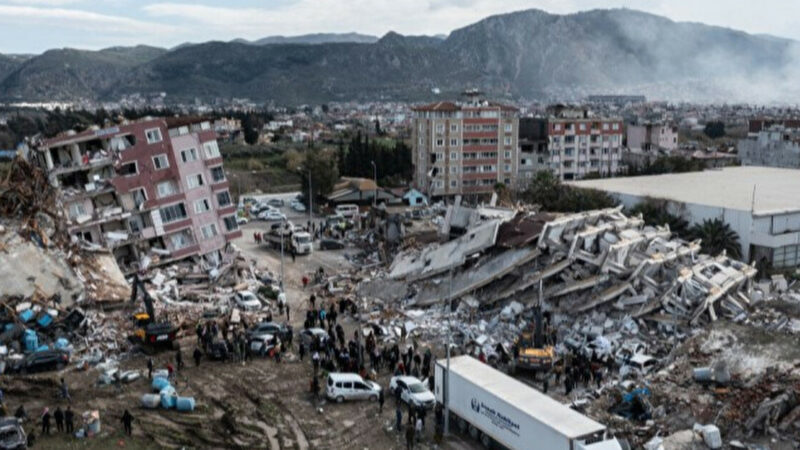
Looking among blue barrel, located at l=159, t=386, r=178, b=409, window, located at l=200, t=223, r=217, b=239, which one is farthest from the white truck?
window, located at l=200, t=223, r=217, b=239

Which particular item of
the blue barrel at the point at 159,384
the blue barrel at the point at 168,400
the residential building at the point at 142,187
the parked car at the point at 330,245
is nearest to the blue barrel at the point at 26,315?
the blue barrel at the point at 159,384

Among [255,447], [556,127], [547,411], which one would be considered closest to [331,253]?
[255,447]

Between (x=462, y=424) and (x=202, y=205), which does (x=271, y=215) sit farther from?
(x=462, y=424)

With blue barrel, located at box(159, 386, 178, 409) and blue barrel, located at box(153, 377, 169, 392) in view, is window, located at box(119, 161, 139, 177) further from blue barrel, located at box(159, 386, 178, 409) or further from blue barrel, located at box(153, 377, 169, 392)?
blue barrel, located at box(159, 386, 178, 409)

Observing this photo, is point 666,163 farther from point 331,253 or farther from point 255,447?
point 255,447

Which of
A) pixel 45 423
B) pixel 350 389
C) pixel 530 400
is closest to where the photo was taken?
Result: pixel 530 400

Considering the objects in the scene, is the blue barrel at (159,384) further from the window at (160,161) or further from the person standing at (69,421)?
the window at (160,161)

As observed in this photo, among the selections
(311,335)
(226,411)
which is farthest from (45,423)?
(311,335)
